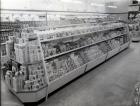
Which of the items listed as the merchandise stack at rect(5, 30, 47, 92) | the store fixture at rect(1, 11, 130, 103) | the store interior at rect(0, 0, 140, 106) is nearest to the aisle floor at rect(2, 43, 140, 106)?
the store interior at rect(0, 0, 140, 106)

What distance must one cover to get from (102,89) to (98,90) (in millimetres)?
114

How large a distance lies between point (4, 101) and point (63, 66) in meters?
1.40

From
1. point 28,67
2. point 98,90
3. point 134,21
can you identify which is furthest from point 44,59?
point 134,21

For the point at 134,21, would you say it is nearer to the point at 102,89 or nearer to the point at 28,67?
the point at 102,89

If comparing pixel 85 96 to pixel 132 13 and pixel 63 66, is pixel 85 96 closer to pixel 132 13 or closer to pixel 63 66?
pixel 63 66

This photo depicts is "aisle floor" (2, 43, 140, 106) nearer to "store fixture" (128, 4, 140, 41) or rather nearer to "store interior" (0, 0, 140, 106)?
"store interior" (0, 0, 140, 106)

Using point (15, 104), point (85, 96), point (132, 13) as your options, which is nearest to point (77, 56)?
point (85, 96)

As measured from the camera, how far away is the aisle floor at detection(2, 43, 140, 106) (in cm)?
266

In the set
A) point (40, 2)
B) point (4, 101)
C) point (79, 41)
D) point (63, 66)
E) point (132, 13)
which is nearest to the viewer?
point (4, 101)

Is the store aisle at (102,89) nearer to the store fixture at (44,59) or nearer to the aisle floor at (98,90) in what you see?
the aisle floor at (98,90)

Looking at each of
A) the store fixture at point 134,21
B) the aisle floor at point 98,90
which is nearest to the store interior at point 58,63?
the aisle floor at point 98,90

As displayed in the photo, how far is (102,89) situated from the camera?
316cm

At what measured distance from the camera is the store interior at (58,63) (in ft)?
8.45

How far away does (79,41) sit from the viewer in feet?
13.1
